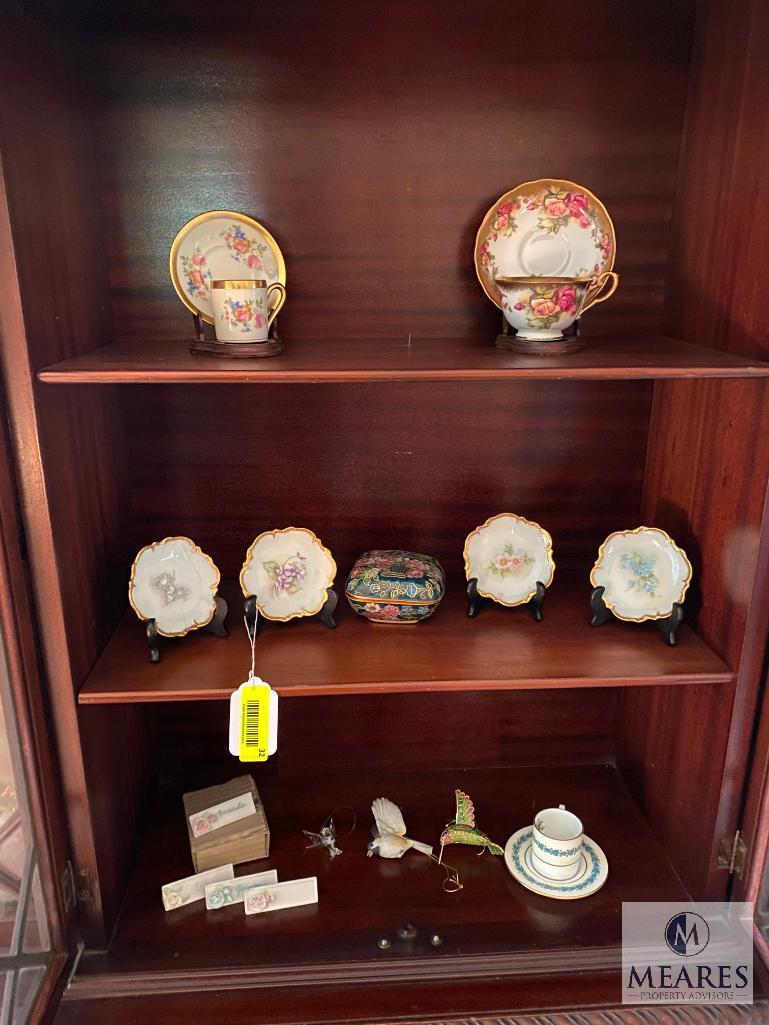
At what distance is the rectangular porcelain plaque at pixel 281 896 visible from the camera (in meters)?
1.16

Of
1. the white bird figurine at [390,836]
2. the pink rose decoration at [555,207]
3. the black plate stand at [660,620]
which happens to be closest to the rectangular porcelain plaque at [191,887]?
the white bird figurine at [390,836]

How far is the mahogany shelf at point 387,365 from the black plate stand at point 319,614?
1.17 ft

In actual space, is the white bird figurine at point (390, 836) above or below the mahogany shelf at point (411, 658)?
below

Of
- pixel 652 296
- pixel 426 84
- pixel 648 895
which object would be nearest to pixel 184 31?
pixel 426 84

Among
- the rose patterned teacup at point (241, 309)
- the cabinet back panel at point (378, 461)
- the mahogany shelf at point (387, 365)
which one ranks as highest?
the rose patterned teacup at point (241, 309)

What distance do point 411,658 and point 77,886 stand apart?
57cm

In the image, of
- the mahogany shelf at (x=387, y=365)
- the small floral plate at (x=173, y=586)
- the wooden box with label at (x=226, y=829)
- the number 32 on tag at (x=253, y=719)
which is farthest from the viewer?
the wooden box with label at (x=226, y=829)

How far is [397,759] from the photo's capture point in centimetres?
146

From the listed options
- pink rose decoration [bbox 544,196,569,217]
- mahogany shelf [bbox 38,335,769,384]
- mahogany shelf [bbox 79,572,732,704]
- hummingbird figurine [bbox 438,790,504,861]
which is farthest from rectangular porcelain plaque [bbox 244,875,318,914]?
pink rose decoration [bbox 544,196,569,217]

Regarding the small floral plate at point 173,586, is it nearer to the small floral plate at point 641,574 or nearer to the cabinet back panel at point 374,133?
the cabinet back panel at point 374,133

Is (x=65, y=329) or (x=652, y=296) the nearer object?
(x=65, y=329)

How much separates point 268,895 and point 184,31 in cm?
127

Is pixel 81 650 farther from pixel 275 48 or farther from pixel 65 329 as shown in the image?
pixel 275 48

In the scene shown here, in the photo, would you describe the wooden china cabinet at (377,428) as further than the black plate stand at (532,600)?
No
